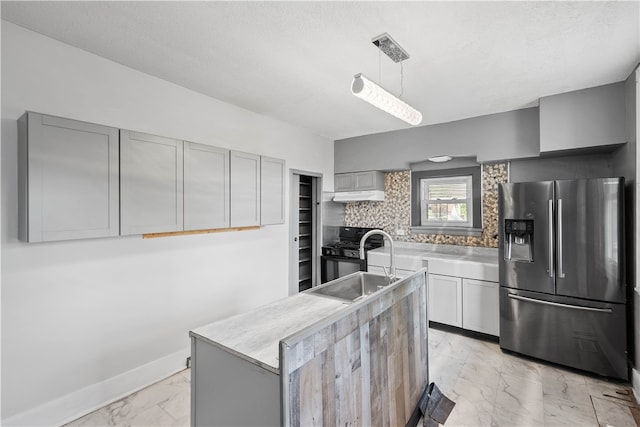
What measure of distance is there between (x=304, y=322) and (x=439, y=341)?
2384 millimetres

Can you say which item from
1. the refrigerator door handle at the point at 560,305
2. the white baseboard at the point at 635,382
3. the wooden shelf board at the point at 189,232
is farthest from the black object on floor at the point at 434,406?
the wooden shelf board at the point at 189,232

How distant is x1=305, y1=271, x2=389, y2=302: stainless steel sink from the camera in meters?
2.20

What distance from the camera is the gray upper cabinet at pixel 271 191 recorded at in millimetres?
3289

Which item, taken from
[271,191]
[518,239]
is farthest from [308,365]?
[518,239]

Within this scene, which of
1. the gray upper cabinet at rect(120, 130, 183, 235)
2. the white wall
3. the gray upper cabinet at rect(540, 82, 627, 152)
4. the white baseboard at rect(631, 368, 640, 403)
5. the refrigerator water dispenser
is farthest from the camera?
the refrigerator water dispenser

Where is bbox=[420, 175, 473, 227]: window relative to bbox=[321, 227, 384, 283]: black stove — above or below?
above

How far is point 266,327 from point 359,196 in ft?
10.8

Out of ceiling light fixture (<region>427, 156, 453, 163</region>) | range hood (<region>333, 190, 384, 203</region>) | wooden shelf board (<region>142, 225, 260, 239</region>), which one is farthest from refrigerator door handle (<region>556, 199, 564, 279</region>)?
wooden shelf board (<region>142, 225, 260, 239</region>)

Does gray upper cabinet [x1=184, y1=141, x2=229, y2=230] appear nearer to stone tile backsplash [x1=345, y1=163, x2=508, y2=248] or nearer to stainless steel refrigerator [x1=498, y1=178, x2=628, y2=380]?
stone tile backsplash [x1=345, y1=163, x2=508, y2=248]

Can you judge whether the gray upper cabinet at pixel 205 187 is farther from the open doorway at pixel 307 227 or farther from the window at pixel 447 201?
the window at pixel 447 201

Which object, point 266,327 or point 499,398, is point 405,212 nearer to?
point 499,398

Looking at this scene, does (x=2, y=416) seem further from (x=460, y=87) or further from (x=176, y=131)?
(x=460, y=87)

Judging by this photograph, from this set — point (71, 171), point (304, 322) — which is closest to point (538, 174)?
point (304, 322)

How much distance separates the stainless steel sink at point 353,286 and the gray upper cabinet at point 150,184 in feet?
4.51
